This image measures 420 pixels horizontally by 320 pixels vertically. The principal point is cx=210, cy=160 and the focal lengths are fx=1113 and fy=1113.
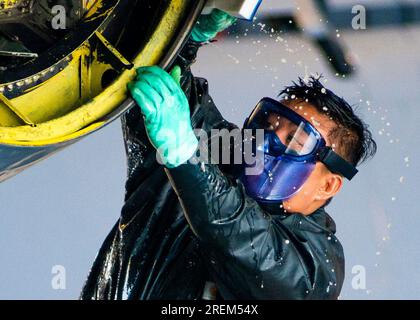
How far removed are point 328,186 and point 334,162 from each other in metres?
0.06

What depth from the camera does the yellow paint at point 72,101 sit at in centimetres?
164

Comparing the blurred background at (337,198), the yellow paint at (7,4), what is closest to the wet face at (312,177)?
the yellow paint at (7,4)

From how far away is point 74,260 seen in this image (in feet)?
→ 12.4

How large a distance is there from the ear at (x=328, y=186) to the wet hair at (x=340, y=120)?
6 cm

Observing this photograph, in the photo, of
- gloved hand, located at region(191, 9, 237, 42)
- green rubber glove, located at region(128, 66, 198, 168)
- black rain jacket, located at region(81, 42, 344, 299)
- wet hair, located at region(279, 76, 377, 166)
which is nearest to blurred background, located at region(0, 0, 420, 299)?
wet hair, located at region(279, 76, 377, 166)

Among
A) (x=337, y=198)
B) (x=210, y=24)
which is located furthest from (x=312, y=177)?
(x=337, y=198)

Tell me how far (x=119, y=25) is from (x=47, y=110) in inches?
8.2

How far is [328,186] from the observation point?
8.19ft

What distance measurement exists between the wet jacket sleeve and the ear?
14 centimetres

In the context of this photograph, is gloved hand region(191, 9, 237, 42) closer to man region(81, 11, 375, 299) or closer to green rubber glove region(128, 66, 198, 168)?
man region(81, 11, 375, 299)

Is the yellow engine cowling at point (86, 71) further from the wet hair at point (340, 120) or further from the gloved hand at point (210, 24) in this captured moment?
the wet hair at point (340, 120)

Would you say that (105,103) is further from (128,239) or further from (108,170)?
(108,170)

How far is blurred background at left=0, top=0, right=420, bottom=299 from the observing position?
377 cm
